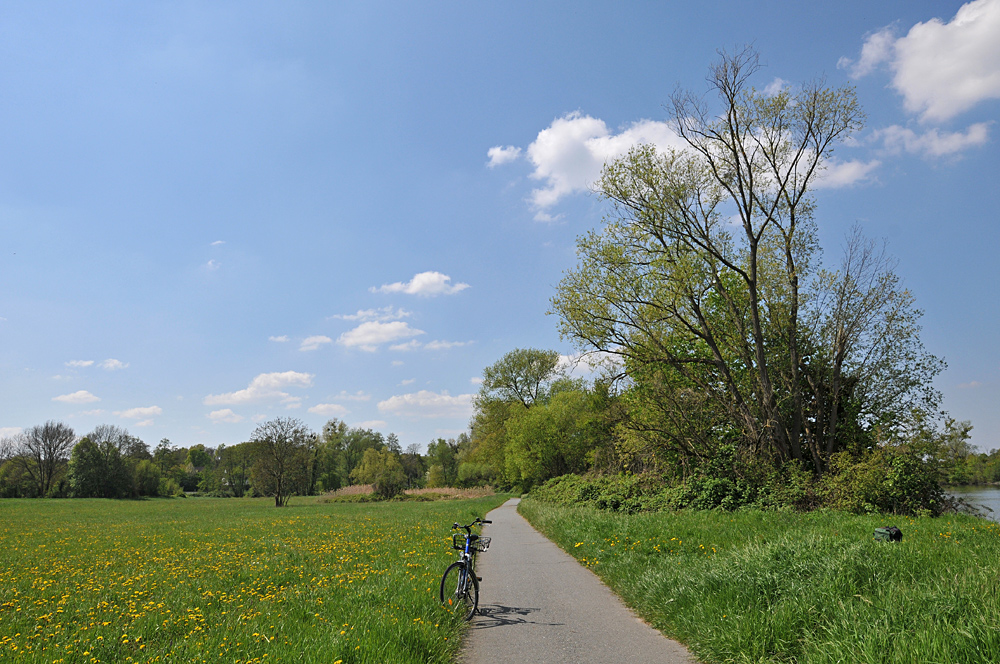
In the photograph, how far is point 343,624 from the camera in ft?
19.9

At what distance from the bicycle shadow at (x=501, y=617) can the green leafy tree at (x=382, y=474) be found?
52886 mm

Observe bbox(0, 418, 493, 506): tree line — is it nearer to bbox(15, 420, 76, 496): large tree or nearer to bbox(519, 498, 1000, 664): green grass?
bbox(15, 420, 76, 496): large tree

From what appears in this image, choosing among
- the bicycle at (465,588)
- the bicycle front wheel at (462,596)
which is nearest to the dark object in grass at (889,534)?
the bicycle at (465,588)

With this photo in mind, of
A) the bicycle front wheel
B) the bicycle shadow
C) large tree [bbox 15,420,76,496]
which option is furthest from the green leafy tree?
the bicycle front wheel

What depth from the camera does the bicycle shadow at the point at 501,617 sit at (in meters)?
6.84

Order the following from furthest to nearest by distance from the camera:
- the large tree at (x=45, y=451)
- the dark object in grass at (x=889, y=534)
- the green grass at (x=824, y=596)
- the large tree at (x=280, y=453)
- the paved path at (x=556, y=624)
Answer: the large tree at (x=45, y=451), the large tree at (x=280, y=453), the dark object in grass at (x=889, y=534), the paved path at (x=556, y=624), the green grass at (x=824, y=596)

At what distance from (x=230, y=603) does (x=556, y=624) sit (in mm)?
4822

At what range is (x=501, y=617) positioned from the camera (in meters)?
7.23

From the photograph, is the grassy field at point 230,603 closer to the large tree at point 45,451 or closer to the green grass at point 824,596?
the green grass at point 824,596

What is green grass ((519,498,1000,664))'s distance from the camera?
13.5 ft

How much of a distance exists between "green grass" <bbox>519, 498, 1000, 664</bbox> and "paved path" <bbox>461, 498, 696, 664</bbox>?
1.01 ft

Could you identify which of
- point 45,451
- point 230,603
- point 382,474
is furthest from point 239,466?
point 230,603

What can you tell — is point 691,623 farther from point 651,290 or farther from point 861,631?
point 651,290

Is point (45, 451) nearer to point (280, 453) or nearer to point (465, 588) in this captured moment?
point (280, 453)
